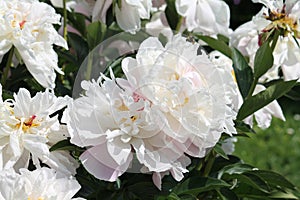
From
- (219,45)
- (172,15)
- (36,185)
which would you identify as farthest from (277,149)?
(36,185)

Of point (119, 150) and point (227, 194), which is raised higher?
point (119, 150)

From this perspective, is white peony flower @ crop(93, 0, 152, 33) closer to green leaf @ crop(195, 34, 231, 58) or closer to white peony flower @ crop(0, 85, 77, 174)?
green leaf @ crop(195, 34, 231, 58)

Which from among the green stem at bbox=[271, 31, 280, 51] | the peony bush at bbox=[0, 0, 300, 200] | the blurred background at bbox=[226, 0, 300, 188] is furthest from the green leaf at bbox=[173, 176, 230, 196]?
the blurred background at bbox=[226, 0, 300, 188]

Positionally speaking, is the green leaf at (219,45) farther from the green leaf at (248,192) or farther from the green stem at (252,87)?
the green leaf at (248,192)

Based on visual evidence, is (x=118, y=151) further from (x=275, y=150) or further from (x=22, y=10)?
(x=275, y=150)

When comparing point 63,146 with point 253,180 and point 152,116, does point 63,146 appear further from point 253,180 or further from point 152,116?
point 253,180

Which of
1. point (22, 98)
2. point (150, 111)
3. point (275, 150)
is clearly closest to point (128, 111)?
point (150, 111)
